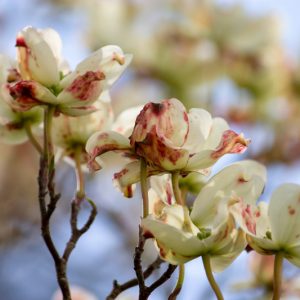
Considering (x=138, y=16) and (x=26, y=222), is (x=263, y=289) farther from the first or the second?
(x=138, y=16)

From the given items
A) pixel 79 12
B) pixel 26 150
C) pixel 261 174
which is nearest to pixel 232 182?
pixel 261 174

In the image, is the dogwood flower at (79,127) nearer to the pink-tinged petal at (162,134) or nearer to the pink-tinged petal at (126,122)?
the pink-tinged petal at (126,122)

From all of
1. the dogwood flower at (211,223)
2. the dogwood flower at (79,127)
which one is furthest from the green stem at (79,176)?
the dogwood flower at (211,223)

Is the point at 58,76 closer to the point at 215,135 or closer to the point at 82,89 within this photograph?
the point at 82,89

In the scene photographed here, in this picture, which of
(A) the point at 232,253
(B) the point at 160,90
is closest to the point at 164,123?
(A) the point at 232,253

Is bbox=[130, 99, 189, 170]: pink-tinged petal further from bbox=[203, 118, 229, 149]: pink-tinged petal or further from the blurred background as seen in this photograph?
the blurred background
